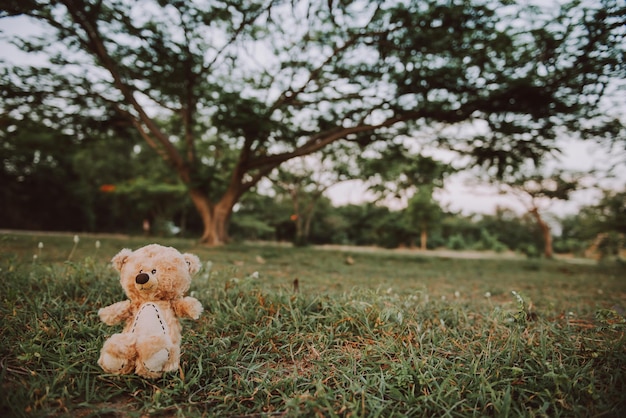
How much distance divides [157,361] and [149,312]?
0.83 feet

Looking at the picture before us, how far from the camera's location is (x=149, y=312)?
1674mm

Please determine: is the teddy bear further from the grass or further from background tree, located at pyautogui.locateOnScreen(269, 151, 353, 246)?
background tree, located at pyautogui.locateOnScreen(269, 151, 353, 246)

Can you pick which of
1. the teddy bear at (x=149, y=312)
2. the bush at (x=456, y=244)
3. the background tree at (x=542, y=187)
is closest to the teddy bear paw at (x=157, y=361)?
the teddy bear at (x=149, y=312)

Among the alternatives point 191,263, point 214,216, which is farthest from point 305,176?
point 191,263

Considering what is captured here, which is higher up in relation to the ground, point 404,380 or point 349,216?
point 349,216

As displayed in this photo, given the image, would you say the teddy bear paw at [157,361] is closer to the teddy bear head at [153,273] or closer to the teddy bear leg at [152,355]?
the teddy bear leg at [152,355]

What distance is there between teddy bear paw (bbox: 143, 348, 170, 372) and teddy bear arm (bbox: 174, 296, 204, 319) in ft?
0.84

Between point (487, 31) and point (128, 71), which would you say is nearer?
point (487, 31)

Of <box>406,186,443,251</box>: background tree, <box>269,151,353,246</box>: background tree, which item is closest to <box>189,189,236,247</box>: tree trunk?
<box>269,151,353,246</box>: background tree

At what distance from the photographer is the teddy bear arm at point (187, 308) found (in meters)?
1.81

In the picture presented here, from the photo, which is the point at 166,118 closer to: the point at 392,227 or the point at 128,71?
the point at 128,71

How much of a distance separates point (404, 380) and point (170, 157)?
11.4 meters

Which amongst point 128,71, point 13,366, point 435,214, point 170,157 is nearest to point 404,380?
point 13,366

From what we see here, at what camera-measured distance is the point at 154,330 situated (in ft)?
5.28
